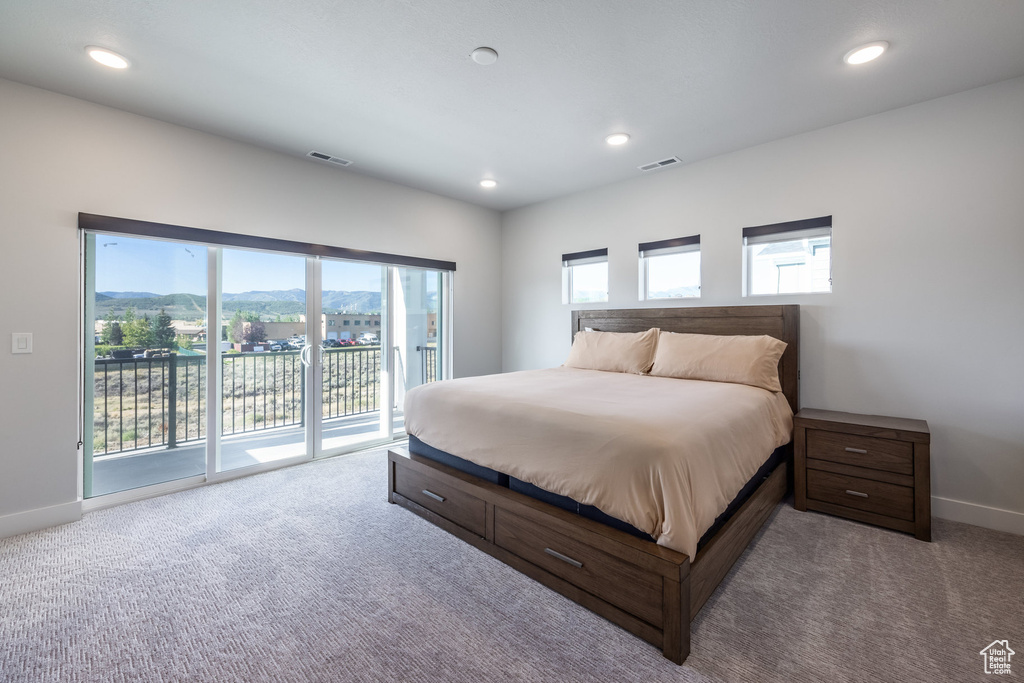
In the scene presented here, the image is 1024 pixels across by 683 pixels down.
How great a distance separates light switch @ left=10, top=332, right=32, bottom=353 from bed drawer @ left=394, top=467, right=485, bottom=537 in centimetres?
236

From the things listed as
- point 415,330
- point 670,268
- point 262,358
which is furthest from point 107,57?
point 670,268

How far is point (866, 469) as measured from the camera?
8.24 feet

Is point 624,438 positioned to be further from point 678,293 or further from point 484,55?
point 678,293

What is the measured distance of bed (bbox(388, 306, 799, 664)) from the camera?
152cm

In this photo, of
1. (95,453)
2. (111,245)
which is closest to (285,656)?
(95,453)

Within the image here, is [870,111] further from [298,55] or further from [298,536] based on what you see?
[298,536]

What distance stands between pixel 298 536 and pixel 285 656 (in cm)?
96

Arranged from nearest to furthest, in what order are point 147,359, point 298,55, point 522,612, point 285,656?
1. point 285,656
2. point 522,612
3. point 298,55
4. point 147,359

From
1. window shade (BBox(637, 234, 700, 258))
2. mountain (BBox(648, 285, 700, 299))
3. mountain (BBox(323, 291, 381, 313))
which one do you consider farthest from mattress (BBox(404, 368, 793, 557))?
mountain (BBox(323, 291, 381, 313))

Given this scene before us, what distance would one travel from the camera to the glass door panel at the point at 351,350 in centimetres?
389

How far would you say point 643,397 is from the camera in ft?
7.77

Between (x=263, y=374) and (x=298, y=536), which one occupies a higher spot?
(x=263, y=374)

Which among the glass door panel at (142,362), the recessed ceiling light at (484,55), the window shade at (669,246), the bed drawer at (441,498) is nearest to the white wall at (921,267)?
the window shade at (669,246)

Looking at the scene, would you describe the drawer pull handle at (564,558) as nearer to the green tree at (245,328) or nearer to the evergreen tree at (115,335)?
the green tree at (245,328)
